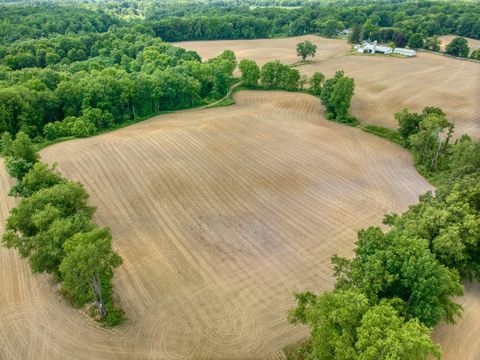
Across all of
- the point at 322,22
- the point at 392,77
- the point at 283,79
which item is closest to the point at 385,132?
the point at 283,79

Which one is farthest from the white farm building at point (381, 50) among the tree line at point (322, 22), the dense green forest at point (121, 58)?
the tree line at point (322, 22)

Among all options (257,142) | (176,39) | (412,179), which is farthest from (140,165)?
(176,39)

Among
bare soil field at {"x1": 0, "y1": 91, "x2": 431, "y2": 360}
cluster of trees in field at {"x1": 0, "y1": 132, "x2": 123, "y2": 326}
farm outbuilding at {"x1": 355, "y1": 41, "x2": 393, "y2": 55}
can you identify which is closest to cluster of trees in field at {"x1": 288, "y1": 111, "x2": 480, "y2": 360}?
bare soil field at {"x1": 0, "y1": 91, "x2": 431, "y2": 360}

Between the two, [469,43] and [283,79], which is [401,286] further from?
[469,43]

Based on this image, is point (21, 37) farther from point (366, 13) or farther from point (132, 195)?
point (366, 13)

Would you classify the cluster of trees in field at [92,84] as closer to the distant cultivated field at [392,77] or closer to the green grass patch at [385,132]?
the distant cultivated field at [392,77]
